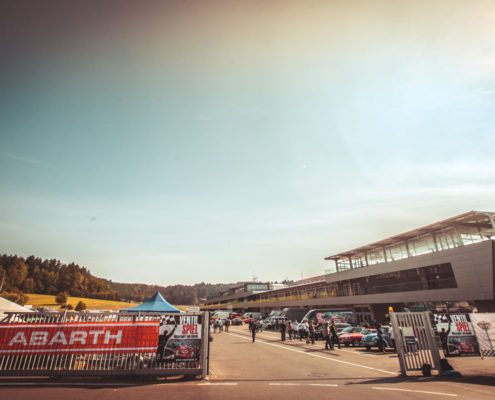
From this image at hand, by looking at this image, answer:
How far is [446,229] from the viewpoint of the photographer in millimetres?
32375

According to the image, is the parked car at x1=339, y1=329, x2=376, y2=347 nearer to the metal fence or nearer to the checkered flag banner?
the checkered flag banner

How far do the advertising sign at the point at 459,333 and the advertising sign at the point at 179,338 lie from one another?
12.4 metres

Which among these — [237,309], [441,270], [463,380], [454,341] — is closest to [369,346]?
[454,341]

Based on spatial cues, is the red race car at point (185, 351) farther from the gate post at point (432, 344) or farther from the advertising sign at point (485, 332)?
the advertising sign at point (485, 332)

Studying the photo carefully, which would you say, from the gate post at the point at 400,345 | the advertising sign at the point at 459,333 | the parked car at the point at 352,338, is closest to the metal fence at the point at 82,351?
the gate post at the point at 400,345

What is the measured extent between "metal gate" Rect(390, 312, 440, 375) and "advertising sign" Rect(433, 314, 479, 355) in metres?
3.19

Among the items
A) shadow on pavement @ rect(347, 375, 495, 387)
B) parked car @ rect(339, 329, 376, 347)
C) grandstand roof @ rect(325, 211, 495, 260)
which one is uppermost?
grandstand roof @ rect(325, 211, 495, 260)

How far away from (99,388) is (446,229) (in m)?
36.1

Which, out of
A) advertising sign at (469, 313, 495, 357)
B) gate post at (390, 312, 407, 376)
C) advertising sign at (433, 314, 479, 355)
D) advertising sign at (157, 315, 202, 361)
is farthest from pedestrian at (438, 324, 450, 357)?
advertising sign at (157, 315, 202, 361)

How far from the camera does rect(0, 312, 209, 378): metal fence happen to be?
9859mm

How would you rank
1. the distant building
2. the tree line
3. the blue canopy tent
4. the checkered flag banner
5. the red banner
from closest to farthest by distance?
the red banner, the checkered flag banner, the blue canopy tent, the distant building, the tree line

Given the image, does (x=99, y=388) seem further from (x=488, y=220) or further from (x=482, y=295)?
(x=488, y=220)

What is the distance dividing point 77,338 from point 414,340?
→ 1313 centimetres

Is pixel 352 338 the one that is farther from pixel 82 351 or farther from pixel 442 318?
pixel 82 351
